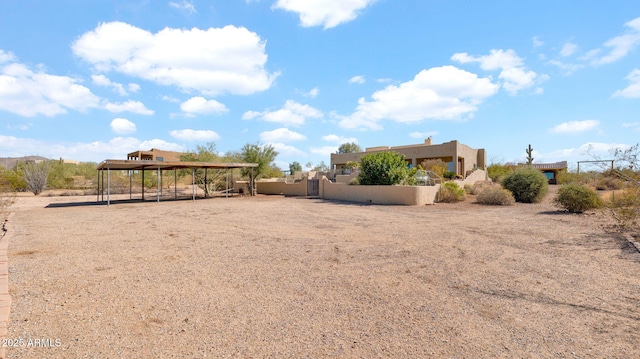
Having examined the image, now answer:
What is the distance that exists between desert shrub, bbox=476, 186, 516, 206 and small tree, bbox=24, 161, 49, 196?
111ft

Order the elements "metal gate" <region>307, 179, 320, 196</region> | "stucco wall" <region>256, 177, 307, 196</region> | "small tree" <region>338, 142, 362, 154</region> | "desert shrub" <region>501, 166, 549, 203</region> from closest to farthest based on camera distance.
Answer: "desert shrub" <region>501, 166, 549, 203</region> → "metal gate" <region>307, 179, 320, 196</region> → "stucco wall" <region>256, 177, 307, 196</region> → "small tree" <region>338, 142, 362, 154</region>

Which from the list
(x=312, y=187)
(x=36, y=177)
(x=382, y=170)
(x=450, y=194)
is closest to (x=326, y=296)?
(x=382, y=170)

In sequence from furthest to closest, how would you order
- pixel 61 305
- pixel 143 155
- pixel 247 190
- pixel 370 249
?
pixel 143 155, pixel 247 190, pixel 370 249, pixel 61 305

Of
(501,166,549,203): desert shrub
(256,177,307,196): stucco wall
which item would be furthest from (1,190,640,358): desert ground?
(256,177,307,196): stucco wall

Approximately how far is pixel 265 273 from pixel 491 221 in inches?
355

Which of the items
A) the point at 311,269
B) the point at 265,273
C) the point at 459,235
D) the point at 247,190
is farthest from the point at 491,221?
the point at 247,190

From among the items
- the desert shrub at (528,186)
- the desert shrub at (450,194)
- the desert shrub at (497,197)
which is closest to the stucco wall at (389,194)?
the desert shrub at (450,194)

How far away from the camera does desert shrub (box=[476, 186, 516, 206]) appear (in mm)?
16578

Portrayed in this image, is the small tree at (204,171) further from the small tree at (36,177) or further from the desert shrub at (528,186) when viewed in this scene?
the desert shrub at (528,186)

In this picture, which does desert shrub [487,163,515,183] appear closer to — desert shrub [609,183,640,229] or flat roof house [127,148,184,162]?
desert shrub [609,183,640,229]

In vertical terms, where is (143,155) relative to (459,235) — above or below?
above

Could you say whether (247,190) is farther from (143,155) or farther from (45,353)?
(143,155)

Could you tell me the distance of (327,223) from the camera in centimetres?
1116

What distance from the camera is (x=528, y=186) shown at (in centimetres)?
1788
